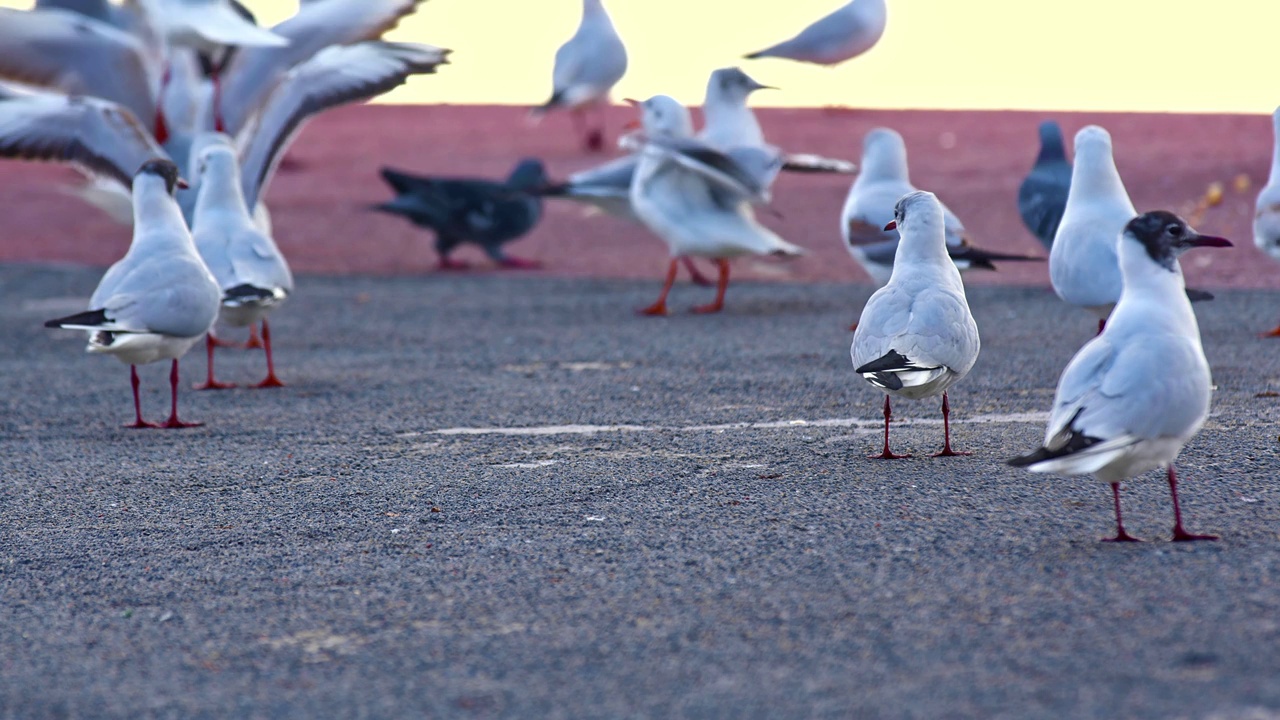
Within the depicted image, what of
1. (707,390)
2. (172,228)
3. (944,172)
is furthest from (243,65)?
(944,172)

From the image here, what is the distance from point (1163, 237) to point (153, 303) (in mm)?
4327

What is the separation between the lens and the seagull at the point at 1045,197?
9.35 m

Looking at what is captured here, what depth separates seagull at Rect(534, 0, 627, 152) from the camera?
12.3 meters

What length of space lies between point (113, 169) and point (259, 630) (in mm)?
7066

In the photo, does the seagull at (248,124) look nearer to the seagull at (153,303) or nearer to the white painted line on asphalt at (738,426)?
the seagull at (153,303)

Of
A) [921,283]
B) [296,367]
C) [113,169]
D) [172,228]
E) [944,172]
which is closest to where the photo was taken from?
[921,283]

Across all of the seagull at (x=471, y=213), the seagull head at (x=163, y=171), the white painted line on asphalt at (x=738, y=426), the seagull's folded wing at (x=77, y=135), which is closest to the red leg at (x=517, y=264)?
the seagull at (x=471, y=213)

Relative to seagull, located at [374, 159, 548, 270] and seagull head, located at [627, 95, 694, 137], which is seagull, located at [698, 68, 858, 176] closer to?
seagull head, located at [627, 95, 694, 137]

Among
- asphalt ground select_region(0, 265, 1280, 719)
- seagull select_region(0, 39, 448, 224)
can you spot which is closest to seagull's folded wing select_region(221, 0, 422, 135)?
seagull select_region(0, 39, 448, 224)

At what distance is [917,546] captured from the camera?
3887mm

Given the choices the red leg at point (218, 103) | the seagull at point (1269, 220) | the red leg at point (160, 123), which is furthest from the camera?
the red leg at point (160, 123)

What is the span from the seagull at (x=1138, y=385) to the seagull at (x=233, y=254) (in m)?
4.83

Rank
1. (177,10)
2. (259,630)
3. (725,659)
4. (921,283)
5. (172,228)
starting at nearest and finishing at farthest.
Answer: (725,659) → (259,630) → (921,283) → (172,228) → (177,10)

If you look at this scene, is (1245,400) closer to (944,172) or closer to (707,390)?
(707,390)
